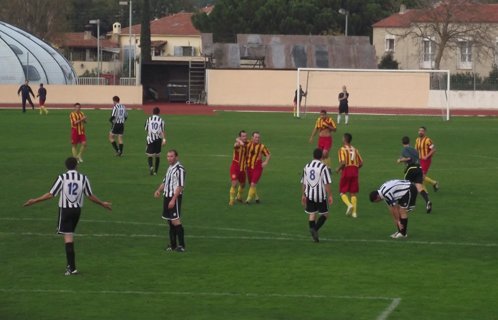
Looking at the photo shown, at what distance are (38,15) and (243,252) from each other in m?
88.0

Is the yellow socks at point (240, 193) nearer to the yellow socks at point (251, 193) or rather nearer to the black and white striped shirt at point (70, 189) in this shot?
the yellow socks at point (251, 193)

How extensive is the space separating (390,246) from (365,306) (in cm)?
405

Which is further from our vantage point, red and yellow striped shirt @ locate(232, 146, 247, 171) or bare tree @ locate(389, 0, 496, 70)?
bare tree @ locate(389, 0, 496, 70)

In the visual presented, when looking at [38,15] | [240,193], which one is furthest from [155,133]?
[38,15]

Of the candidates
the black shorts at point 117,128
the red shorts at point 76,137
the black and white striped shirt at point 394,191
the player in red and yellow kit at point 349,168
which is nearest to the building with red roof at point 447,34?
the black shorts at point 117,128

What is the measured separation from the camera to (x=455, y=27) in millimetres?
68438

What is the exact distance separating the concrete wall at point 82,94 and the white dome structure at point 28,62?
2011mm

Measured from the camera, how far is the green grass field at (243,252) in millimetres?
11133

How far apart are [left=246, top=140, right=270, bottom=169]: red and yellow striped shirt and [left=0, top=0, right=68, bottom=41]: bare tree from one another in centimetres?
8228

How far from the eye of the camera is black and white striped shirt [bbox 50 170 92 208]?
40.4ft

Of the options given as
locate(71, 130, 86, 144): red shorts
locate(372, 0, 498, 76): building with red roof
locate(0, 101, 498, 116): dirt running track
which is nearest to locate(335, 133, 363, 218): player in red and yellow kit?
locate(71, 130, 86, 144): red shorts

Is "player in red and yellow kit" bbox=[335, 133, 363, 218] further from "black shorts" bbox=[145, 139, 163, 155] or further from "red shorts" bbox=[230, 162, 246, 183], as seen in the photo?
"black shorts" bbox=[145, 139, 163, 155]

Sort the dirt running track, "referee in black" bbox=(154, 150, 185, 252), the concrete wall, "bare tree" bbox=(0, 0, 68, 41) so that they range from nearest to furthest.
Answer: "referee in black" bbox=(154, 150, 185, 252), the dirt running track, the concrete wall, "bare tree" bbox=(0, 0, 68, 41)

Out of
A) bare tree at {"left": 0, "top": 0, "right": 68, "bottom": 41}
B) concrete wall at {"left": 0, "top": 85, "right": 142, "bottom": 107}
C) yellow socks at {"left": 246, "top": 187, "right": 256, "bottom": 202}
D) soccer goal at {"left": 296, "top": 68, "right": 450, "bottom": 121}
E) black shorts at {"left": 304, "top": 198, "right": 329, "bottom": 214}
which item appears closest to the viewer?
black shorts at {"left": 304, "top": 198, "right": 329, "bottom": 214}
